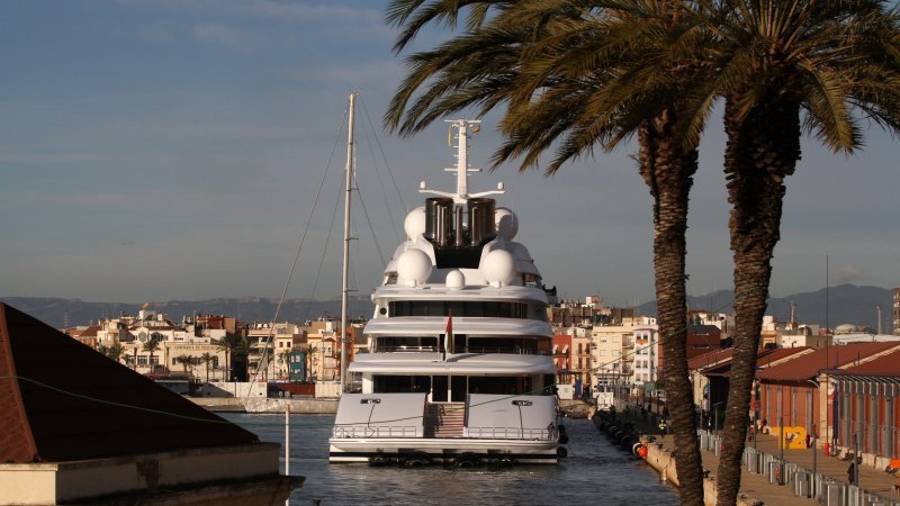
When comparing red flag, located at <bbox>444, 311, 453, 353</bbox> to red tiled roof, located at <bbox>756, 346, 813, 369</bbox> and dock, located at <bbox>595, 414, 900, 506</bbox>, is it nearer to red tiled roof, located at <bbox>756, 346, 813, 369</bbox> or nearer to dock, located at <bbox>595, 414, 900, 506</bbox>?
dock, located at <bbox>595, 414, 900, 506</bbox>

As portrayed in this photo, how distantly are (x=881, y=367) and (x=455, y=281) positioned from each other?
16628mm

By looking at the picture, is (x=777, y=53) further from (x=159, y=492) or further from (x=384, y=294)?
(x=384, y=294)

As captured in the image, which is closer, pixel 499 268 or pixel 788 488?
pixel 788 488

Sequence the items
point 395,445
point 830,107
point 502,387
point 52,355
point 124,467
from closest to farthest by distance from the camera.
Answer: point 124,467
point 52,355
point 830,107
point 395,445
point 502,387

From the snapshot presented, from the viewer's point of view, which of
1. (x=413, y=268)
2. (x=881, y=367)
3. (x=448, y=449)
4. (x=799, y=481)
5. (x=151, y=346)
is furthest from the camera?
(x=151, y=346)

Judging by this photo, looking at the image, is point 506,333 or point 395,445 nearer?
point 395,445

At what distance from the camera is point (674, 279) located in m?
19.6

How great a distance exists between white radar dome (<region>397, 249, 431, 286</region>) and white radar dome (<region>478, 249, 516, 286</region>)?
2159mm

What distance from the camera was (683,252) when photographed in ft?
64.4

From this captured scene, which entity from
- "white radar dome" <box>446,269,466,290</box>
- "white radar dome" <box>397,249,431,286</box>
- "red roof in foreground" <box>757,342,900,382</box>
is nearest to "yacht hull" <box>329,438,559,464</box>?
"white radar dome" <box>446,269,466,290</box>

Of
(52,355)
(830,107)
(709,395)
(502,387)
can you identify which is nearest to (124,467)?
(52,355)

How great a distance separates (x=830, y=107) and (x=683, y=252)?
415cm

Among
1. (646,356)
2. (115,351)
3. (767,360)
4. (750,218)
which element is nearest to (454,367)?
(767,360)

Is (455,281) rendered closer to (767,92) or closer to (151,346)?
(767,92)
